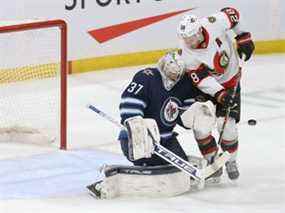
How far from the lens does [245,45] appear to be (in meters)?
4.22

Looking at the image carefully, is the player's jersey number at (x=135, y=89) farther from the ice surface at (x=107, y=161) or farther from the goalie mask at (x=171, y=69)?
the ice surface at (x=107, y=161)

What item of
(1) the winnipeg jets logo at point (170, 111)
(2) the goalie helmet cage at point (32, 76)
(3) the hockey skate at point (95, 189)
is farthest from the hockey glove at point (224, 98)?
(2) the goalie helmet cage at point (32, 76)

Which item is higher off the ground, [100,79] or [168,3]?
[168,3]

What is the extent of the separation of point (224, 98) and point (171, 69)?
28cm

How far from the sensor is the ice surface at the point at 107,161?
3.81 metres

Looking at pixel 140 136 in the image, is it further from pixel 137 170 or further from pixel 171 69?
pixel 171 69

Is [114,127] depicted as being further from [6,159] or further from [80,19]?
[80,19]

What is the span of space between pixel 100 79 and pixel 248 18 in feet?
5.40

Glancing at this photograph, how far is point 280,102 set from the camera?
20.2ft

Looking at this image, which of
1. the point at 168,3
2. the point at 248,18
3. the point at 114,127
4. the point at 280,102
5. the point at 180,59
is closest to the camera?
the point at 180,59

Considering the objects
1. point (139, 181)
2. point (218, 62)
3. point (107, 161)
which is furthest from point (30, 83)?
point (139, 181)


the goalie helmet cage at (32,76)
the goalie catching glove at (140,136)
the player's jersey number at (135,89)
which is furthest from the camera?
the goalie helmet cage at (32,76)

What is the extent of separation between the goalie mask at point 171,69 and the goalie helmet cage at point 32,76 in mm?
1040

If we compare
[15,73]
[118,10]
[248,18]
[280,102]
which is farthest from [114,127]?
[248,18]
